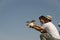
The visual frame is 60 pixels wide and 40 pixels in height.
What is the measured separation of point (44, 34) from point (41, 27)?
384mm

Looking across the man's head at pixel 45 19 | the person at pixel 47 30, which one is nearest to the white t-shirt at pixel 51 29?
the person at pixel 47 30

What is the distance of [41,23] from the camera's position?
13.7 meters

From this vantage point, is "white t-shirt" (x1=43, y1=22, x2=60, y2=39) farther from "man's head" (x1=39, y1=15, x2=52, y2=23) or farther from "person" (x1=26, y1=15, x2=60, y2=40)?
"man's head" (x1=39, y1=15, x2=52, y2=23)

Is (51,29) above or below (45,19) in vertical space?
below

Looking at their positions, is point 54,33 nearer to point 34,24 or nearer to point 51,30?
point 51,30

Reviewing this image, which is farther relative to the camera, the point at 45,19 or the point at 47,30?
the point at 45,19

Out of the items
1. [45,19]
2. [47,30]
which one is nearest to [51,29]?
[47,30]

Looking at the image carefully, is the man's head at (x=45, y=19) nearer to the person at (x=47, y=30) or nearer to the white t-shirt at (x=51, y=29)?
the person at (x=47, y=30)

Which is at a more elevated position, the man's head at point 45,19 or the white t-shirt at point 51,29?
the man's head at point 45,19

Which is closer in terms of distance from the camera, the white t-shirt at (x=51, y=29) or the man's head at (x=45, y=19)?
the white t-shirt at (x=51, y=29)

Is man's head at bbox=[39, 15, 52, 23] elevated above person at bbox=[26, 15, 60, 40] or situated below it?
above

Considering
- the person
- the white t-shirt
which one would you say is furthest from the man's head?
the white t-shirt

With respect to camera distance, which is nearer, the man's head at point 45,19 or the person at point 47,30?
the person at point 47,30

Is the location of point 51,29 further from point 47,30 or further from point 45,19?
point 45,19
